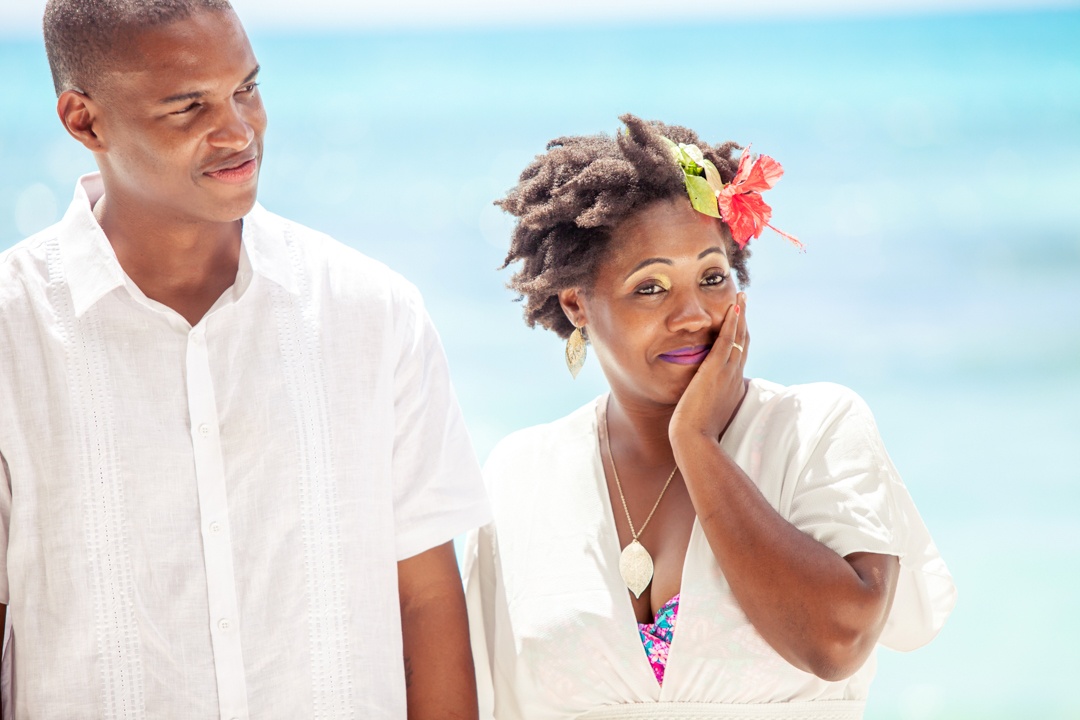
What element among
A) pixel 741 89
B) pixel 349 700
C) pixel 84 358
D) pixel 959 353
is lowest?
pixel 349 700

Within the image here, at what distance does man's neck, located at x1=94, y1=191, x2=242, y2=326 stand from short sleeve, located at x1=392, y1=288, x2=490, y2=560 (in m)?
0.33

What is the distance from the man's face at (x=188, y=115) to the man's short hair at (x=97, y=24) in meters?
0.02

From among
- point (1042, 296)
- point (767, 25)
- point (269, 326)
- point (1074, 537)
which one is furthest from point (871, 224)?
point (269, 326)

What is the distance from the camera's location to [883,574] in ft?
6.88

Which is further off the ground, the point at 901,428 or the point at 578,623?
the point at 901,428

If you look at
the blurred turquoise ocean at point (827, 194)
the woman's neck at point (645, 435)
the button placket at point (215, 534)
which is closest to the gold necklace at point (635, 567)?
the woman's neck at point (645, 435)

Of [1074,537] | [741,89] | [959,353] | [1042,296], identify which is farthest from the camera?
[741,89]

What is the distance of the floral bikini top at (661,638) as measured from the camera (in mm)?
2242

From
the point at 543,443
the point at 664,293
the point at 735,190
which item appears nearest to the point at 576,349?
the point at 543,443

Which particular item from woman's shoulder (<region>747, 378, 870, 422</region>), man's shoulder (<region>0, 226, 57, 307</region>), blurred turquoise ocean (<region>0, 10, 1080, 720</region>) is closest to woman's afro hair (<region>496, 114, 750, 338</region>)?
woman's shoulder (<region>747, 378, 870, 422</region>)

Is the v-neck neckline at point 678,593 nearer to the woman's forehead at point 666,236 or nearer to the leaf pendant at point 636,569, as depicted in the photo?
the leaf pendant at point 636,569

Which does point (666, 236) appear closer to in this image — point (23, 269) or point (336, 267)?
point (336, 267)

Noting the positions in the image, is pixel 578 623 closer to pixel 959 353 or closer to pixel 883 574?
pixel 883 574

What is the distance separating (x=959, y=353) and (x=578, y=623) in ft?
17.1
